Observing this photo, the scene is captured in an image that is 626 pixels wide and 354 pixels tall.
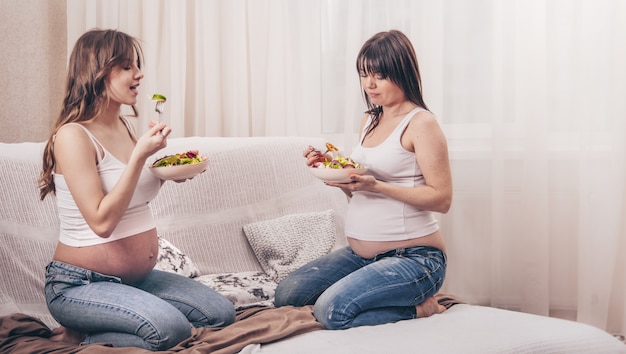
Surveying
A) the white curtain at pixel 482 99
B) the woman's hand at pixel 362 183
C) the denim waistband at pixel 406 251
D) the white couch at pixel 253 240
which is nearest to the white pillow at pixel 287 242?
the white couch at pixel 253 240

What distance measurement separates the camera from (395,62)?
2.25 meters

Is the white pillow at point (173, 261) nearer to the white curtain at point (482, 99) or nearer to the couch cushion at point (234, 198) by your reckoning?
the couch cushion at point (234, 198)

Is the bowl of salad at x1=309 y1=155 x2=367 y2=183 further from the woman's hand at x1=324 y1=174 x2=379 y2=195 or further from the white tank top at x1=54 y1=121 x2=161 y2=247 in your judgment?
the white tank top at x1=54 y1=121 x2=161 y2=247

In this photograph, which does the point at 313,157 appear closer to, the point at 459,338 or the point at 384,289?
the point at 384,289

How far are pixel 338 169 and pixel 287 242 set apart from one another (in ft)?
2.18

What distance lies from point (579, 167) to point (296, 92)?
1.41m

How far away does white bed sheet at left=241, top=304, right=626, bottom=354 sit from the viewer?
1.84 meters

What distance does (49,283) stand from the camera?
1.97 meters

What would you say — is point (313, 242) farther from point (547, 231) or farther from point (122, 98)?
point (547, 231)

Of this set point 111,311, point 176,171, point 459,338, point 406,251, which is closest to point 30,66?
point 176,171

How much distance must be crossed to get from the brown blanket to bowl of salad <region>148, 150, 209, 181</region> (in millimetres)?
448

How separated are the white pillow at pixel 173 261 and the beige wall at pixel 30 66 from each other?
1158 mm

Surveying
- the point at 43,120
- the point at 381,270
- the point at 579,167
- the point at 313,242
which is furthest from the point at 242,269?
the point at 579,167

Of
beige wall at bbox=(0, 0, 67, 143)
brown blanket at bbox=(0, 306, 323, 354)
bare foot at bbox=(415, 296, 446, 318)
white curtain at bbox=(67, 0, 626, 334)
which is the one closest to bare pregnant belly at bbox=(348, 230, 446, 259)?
bare foot at bbox=(415, 296, 446, 318)
